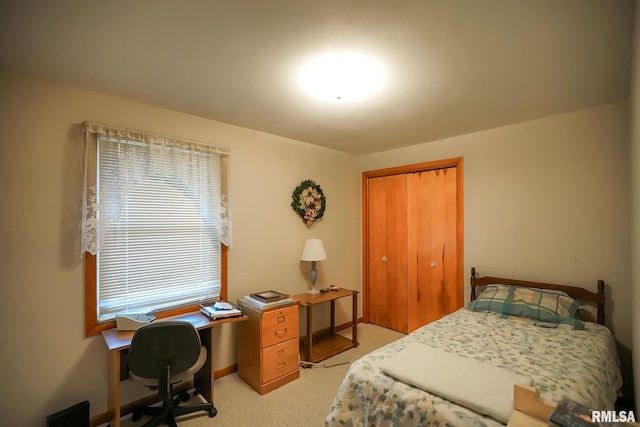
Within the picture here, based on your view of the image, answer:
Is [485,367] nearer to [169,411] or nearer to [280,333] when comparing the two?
[280,333]

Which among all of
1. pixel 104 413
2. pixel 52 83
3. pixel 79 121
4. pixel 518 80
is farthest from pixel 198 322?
pixel 518 80

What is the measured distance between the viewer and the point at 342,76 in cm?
194

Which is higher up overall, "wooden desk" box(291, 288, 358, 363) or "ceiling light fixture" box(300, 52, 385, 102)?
"ceiling light fixture" box(300, 52, 385, 102)

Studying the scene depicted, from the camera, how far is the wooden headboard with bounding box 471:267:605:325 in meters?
2.41

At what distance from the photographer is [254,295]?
2896 millimetres

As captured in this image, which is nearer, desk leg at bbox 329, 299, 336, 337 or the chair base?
the chair base

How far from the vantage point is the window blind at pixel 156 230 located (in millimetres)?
2232

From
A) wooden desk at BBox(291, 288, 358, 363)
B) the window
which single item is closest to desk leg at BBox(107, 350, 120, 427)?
the window

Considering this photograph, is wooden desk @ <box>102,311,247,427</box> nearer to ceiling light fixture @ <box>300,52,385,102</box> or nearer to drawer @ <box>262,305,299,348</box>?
drawer @ <box>262,305,299,348</box>

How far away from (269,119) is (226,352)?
235 cm

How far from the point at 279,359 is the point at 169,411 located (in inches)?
36.9

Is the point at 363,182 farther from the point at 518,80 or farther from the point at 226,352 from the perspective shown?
the point at 226,352

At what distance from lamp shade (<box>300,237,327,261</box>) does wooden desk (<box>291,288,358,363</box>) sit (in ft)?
1.45

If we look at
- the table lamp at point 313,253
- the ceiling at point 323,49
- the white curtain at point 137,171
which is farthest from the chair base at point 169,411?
the ceiling at point 323,49
